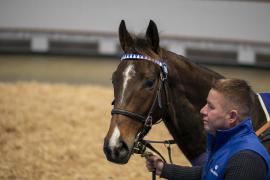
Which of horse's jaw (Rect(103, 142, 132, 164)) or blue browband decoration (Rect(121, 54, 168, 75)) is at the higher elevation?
blue browband decoration (Rect(121, 54, 168, 75))

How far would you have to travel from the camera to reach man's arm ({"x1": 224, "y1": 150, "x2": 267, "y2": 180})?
63.3 inches

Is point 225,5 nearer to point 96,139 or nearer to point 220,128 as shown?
point 96,139

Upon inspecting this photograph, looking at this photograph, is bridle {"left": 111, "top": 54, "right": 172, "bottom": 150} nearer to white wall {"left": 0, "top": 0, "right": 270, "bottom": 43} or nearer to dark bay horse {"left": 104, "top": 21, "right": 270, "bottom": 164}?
dark bay horse {"left": 104, "top": 21, "right": 270, "bottom": 164}

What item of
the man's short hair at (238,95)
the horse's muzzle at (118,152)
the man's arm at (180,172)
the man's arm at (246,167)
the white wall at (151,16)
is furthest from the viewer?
the white wall at (151,16)

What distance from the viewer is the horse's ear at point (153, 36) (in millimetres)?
A: 2859

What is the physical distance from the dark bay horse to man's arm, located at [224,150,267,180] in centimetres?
98

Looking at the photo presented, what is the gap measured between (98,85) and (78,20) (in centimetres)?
175

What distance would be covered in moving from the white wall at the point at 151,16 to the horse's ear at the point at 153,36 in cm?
711

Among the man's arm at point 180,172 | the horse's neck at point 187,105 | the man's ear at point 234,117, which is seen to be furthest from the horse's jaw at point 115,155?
the man's ear at point 234,117

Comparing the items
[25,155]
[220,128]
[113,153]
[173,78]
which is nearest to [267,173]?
[220,128]

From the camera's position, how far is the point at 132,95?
2.66 m

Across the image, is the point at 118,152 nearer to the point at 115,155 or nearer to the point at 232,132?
the point at 115,155

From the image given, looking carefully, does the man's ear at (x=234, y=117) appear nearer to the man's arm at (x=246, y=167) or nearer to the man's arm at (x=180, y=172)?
the man's arm at (x=246, y=167)

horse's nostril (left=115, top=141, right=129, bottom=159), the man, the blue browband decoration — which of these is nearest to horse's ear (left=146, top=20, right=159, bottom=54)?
the blue browband decoration
